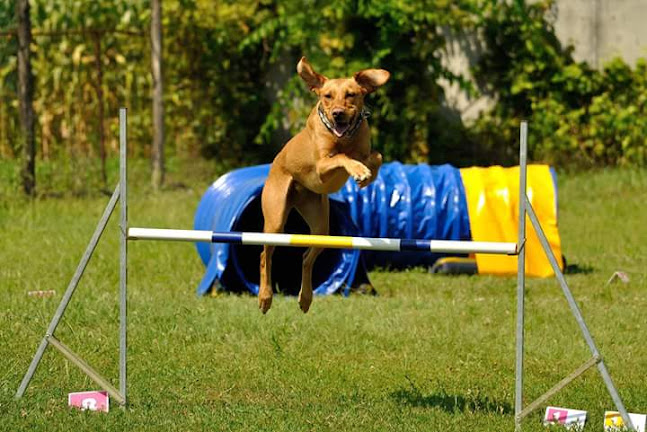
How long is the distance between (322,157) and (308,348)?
210cm

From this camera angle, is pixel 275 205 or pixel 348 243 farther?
pixel 275 205

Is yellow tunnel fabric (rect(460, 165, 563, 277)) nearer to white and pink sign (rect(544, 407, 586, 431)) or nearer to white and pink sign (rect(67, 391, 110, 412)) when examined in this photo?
white and pink sign (rect(544, 407, 586, 431))

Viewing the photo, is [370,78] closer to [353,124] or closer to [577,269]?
[353,124]

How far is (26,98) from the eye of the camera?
1278 centimetres

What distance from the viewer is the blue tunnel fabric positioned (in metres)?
9.07

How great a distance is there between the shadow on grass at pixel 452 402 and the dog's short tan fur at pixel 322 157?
0.94 meters

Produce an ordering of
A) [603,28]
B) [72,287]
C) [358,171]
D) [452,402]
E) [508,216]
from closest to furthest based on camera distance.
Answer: [358,171] < [72,287] < [452,402] < [508,216] < [603,28]

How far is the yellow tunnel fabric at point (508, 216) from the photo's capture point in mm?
10086

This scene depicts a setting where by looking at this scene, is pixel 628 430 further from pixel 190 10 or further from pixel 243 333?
pixel 190 10

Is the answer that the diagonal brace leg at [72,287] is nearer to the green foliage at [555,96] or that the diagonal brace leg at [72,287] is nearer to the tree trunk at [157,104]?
the tree trunk at [157,104]

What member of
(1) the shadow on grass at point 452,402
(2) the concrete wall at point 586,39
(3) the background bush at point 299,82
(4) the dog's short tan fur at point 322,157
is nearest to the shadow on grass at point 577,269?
(1) the shadow on grass at point 452,402

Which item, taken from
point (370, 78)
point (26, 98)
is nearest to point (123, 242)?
point (370, 78)

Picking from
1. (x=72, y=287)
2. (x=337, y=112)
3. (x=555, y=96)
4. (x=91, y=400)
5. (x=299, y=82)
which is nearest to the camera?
(x=337, y=112)

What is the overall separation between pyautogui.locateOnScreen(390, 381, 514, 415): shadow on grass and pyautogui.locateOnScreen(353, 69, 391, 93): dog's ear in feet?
5.62
